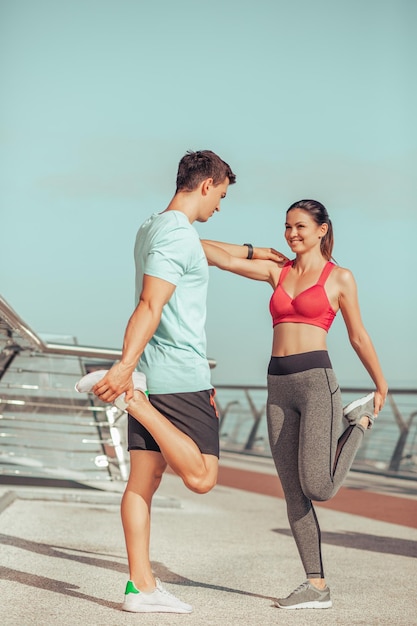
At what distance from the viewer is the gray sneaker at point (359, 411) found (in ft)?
16.1

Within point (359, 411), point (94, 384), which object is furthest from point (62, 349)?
point (94, 384)

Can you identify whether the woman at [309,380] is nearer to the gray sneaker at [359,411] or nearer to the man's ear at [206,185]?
the gray sneaker at [359,411]

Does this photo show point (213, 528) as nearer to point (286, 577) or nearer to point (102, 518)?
point (102, 518)

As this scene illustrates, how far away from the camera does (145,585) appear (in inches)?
171

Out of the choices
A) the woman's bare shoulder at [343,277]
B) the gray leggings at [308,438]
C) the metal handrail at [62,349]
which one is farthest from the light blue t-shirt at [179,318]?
the metal handrail at [62,349]

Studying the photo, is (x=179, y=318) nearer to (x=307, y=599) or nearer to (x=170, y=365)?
(x=170, y=365)

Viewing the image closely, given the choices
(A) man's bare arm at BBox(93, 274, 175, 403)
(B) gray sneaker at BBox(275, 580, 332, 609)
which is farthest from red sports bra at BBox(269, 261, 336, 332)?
(B) gray sneaker at BBox(275, 580, 332, 609)

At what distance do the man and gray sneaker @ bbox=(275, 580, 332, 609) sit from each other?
0.47 m

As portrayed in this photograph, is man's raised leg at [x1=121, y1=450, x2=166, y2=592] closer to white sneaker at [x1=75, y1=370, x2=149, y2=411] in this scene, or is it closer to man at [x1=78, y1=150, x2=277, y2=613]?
man at [x1=78, y1=150, x2=277, y2=613]

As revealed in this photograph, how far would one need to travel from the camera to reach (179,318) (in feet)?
14.3

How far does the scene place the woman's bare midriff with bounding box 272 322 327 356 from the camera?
15.7ft

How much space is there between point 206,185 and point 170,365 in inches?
28.7

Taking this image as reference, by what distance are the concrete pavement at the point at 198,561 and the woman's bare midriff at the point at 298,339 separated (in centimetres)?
108

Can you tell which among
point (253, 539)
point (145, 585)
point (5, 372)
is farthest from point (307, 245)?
point (5, 372)
